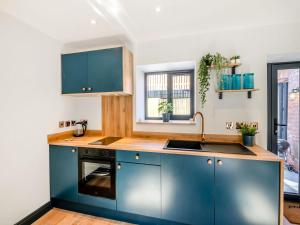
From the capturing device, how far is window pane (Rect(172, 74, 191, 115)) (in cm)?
249

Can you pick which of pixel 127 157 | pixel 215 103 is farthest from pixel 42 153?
pixel 215 103

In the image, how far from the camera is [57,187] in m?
2.13

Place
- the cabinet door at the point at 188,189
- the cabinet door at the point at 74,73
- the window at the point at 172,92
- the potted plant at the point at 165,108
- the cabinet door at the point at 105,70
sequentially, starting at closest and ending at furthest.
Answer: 1. the cabinet door at the point at 188,189
2. the cabinet door at the point at 105,70
3. the cabinet door at the point at 74,73
4. the potted plant at the point at 165,108
5. the window at the point at 172,92

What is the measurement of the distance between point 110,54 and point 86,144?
4.04 ft

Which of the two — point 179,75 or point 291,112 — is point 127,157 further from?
point 291,112

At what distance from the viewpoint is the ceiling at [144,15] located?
4.99 feet

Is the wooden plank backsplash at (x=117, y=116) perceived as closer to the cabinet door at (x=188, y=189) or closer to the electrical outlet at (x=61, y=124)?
the electrical outlet at (x=61, y=124)

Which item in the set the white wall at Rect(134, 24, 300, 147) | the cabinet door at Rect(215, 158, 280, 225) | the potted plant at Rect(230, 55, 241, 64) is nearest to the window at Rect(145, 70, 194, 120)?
the white wall at Rect(134, 24, 300, 147)

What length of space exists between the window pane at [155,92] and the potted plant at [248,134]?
Result: 121 cm

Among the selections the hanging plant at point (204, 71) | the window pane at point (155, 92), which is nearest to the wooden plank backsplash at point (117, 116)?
the window pane at point (155, 92)

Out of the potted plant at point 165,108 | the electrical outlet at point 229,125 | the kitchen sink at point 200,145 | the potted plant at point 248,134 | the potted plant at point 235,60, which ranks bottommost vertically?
the kitchen sink at point 200,145

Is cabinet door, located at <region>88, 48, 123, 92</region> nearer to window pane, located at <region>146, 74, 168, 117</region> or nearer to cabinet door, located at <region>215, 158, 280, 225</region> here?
window pane, located at <region>146, 74, 168, 117</region>

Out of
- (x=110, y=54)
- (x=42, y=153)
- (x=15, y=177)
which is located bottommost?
(x=15, y=177)

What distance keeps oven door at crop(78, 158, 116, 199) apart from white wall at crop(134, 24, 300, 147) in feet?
3.24
